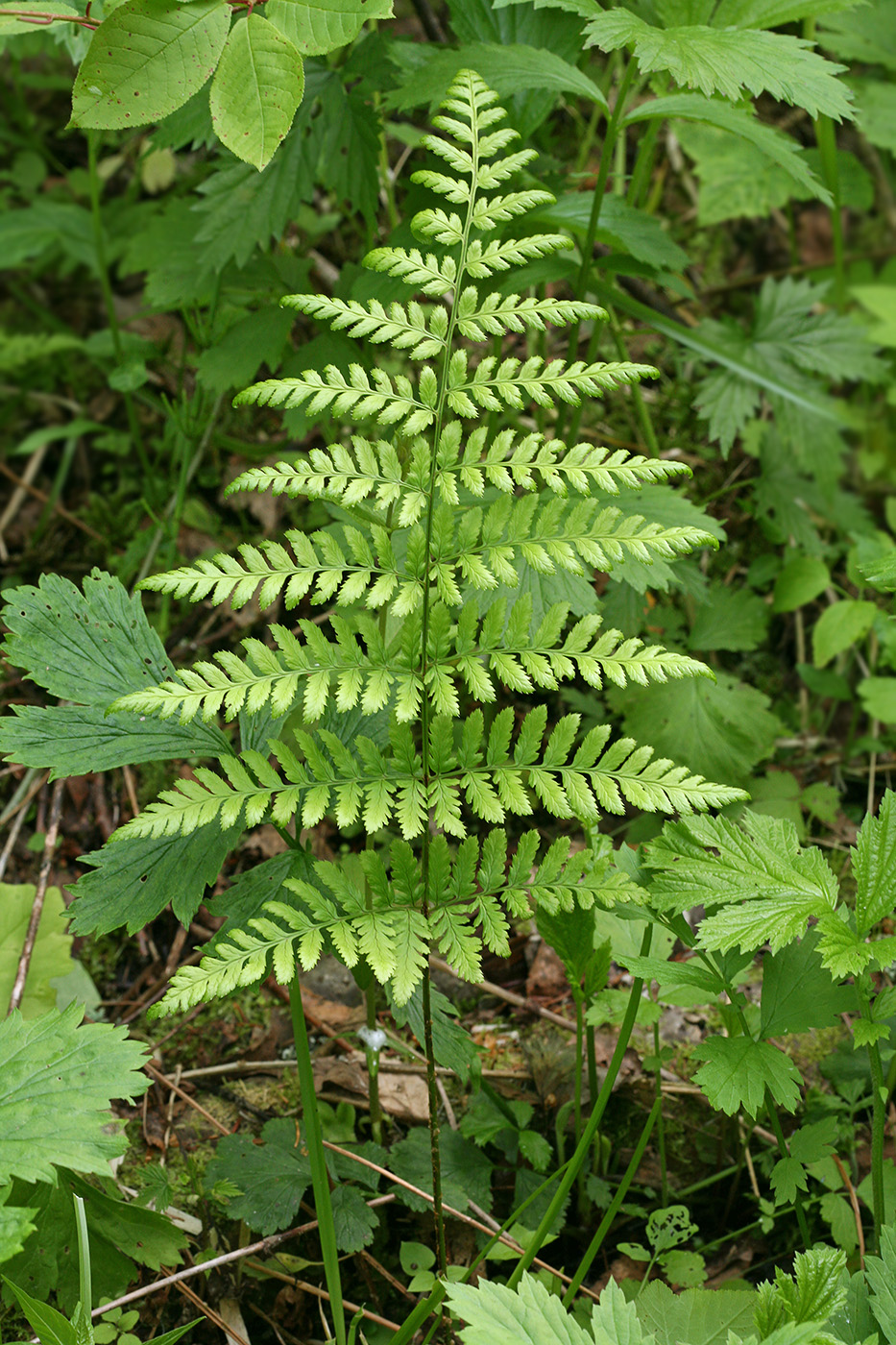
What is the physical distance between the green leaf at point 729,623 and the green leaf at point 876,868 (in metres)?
1.23

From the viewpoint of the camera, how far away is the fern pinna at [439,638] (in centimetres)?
131

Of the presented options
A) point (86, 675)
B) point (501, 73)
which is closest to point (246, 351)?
point (501, 73)

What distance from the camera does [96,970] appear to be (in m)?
2.35

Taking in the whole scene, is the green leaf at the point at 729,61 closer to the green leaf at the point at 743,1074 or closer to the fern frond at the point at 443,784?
the fern frond at the point at 443,784

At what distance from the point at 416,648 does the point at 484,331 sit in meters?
0.46

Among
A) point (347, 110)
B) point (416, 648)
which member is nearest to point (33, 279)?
point (347, 110)

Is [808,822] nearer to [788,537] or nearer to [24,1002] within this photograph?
[788,537]

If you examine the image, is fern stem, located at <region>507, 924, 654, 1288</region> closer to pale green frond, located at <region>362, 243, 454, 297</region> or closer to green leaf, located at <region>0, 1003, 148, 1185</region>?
green leaf, located at <region>0, 1003, 148, 1185</region>

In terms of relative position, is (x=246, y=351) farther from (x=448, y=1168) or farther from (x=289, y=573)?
(x=448, y=1168)

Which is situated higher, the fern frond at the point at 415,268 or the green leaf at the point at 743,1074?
the fern frond at the point at 415,268

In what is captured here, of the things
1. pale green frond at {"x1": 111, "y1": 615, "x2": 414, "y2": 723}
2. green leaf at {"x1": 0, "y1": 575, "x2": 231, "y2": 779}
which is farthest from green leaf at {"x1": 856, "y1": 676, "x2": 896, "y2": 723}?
green leaf at {"x1": 0, "y1": 575, "x2": 231, "y2": 779}

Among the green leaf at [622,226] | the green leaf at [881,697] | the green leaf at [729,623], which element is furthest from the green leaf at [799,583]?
the green leaf at [622,226]

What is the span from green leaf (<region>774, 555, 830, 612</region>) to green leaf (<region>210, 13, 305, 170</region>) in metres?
1.88

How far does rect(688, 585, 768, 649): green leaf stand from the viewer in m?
2.73
